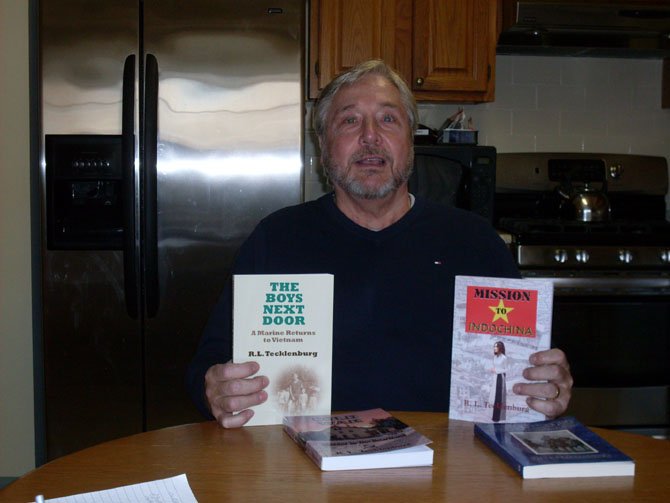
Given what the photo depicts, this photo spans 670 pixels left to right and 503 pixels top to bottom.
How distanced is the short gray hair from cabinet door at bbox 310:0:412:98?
133 cm

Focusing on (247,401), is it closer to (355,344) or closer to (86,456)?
(86,456)

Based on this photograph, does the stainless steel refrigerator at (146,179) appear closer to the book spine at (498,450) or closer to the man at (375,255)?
the man at (375,255)

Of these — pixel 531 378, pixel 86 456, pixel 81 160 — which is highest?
pixel 81 160

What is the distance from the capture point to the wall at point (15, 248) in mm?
3039

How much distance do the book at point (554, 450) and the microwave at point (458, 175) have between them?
1826 millimetres

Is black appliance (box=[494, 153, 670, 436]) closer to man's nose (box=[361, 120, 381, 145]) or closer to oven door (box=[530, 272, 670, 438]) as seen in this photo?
oven door (box=[530, 272, 670, 438])

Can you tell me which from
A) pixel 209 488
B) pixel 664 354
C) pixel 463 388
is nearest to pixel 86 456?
pixel 209 488

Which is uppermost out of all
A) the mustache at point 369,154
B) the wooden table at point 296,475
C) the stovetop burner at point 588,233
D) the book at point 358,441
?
the mustache at point 369,154

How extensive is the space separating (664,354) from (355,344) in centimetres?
180

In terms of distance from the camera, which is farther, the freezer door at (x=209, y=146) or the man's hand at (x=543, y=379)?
the freezer door at (x=209, y=146)

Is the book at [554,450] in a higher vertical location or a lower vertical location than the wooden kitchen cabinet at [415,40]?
lower

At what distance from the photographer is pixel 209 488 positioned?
1067 millimetres

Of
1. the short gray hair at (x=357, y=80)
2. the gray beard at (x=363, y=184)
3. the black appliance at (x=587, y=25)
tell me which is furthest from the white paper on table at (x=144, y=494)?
the black appliance at (x=587, y=25)

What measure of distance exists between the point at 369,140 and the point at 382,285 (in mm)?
331
